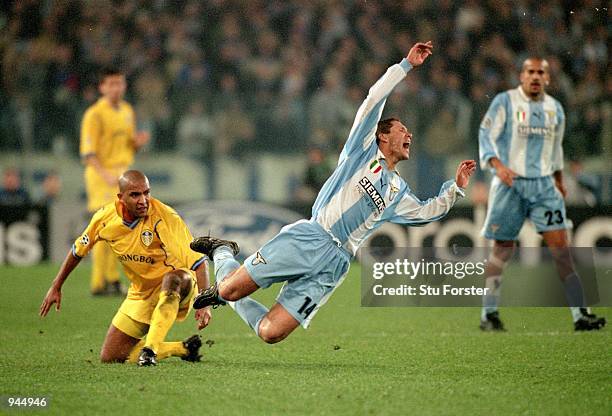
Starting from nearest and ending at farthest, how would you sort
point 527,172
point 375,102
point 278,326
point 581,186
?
point 375,102, point 278,326, point 527,172, point 581,186

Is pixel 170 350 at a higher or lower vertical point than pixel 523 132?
lower

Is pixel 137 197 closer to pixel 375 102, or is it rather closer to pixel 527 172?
pixel 375 102

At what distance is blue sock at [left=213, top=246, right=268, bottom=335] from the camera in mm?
6770

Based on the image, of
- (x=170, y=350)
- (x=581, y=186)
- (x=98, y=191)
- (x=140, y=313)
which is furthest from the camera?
(x=581, y=186)

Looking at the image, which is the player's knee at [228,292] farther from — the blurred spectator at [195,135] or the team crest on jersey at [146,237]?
the blurred spectator at [195,135]

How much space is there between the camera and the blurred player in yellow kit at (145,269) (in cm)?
681

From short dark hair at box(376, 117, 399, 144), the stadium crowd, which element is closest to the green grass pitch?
short dark hair at box(376, 117, 399, 144)

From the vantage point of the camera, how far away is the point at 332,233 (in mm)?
6695

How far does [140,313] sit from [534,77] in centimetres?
380

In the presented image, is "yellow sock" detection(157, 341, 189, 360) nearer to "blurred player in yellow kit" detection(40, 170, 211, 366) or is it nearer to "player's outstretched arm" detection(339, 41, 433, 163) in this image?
"blurred player in yellow kit" detection(40, 170, 211, 366)

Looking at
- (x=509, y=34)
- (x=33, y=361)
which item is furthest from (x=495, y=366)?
(x=509, y=34)

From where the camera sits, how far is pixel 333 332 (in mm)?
8750

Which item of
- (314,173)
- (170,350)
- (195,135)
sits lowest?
(170,350)

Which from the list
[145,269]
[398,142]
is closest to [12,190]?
[145,269]
